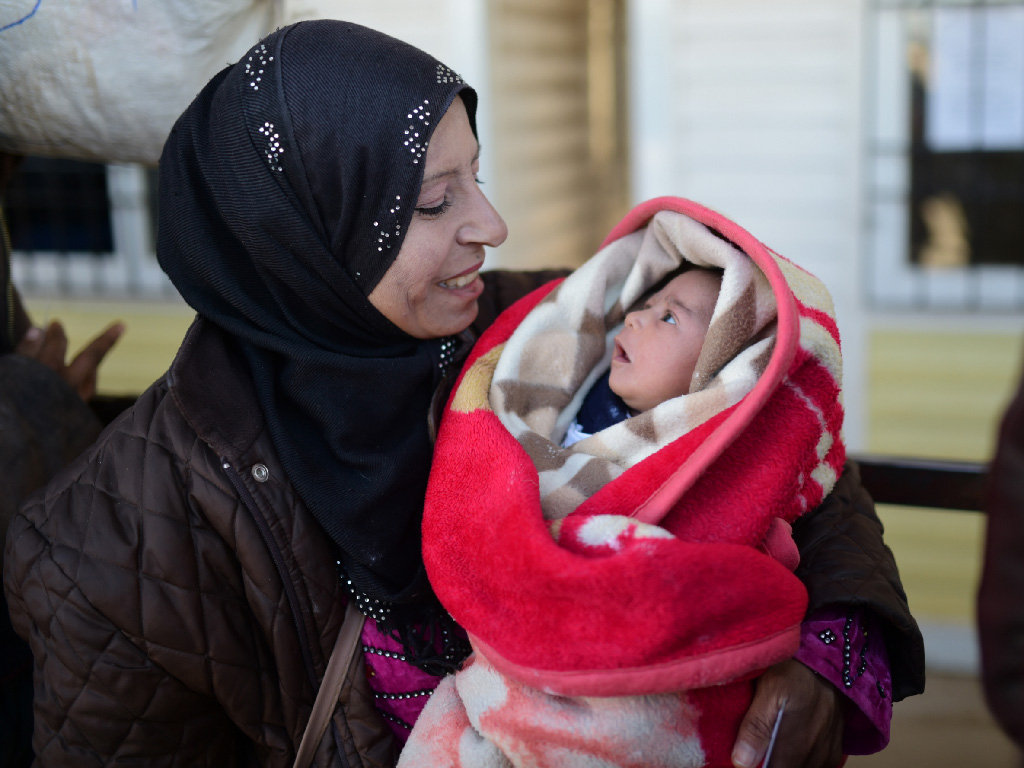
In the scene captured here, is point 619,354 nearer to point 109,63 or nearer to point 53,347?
point 109,63

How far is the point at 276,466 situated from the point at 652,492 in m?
0.59

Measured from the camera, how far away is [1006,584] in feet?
2.70

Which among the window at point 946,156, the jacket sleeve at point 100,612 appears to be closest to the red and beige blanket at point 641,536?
the jacket sleeve at point 100,612

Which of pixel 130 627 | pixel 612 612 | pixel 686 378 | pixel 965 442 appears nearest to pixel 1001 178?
pixel 965 442

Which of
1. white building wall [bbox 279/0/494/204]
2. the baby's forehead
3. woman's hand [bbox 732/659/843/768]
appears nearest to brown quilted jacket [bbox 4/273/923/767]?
woman's hand [bbox 732/659/843/768]

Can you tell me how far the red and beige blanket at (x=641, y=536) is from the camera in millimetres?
1274

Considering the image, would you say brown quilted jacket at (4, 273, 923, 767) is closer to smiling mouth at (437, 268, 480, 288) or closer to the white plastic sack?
smiling mouth at (437, 268, 480, 288)

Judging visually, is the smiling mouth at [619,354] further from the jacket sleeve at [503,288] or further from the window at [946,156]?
the window at [946,156]

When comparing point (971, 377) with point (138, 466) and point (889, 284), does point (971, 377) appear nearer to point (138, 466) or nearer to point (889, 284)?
point (889, 284)

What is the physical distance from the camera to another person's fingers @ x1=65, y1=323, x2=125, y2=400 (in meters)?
2.11

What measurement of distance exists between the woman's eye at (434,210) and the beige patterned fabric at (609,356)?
27cm

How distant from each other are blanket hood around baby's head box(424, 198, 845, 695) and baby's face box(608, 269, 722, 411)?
0.06 m

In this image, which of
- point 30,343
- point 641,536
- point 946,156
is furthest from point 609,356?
point 946,156

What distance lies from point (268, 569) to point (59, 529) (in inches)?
12.6
